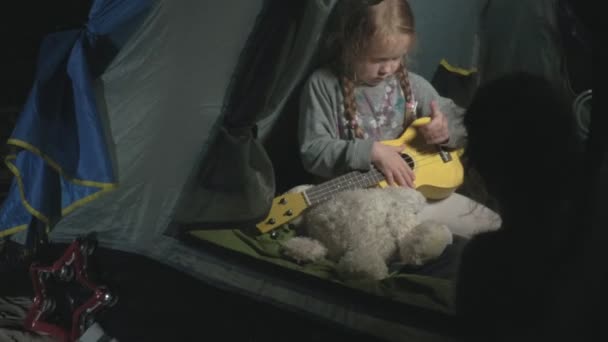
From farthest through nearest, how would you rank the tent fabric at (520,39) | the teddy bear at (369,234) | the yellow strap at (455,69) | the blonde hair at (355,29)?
the yellow strap at (455,69), the tent fabric at (520,39), the blonde hair at (355,29), the teddy bear at (369,234)

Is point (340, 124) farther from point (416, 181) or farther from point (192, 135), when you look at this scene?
point (192, 135)

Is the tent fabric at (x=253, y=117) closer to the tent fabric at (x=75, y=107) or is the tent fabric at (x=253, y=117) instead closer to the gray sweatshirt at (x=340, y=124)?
the gray sweatshirt at (x=340, y=124)

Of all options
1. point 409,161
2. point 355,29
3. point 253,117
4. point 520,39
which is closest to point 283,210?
point 253,117

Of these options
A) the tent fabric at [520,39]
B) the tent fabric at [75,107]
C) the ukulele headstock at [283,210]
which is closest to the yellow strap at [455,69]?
the tent fabric at [520,39]

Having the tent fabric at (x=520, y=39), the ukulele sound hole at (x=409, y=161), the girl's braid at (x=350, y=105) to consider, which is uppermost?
the tent fabric at (x=520, y=39)

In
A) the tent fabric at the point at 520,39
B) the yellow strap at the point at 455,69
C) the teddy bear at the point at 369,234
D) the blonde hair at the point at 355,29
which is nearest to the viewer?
the teddy bear at the point at 369,234

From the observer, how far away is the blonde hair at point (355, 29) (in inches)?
48.3

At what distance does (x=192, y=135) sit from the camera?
1271 mm

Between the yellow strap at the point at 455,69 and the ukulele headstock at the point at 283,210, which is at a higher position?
the yellow strap at the point at 455,69

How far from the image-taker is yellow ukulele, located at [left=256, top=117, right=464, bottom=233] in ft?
4.06

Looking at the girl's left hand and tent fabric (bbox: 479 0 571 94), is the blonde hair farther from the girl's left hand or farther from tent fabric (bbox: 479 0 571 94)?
tent fabric (bbox: 479 0 571 94)

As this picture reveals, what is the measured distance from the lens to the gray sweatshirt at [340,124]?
1.26 metres

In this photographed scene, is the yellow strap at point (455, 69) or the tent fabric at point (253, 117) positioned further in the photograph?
the yellow strap at point (455, 69)

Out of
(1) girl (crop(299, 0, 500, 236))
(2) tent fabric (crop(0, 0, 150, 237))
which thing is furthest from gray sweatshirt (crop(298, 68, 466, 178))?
(2) tent fabric (crop(0, 0, 150, 237))
